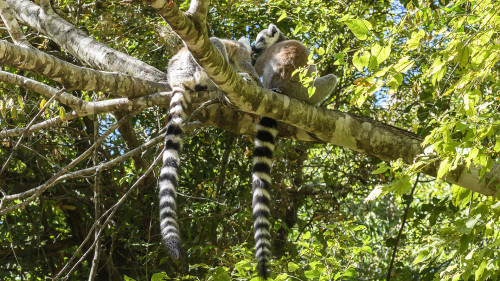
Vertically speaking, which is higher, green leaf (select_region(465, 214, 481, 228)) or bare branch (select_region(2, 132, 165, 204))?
bare branch (select_region(2, 132, 165, 204))

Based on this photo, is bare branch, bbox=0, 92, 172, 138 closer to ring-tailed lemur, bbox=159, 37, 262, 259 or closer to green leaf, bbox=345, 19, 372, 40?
ring-tailed lemur, bbox=159, 37, 262, 259

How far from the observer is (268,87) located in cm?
597

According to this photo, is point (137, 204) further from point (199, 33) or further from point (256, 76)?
point (199, 33)

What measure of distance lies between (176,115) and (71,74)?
3.25ft

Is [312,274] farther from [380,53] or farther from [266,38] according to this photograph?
[266,38]

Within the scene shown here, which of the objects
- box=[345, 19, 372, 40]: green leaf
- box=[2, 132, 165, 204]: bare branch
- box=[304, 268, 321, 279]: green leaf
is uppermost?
box=[345, 19, 372, 40]: green leaf

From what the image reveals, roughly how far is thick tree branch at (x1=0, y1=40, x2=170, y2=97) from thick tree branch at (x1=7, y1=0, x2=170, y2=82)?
452mm

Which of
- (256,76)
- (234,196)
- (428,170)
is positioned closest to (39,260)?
(234,196)

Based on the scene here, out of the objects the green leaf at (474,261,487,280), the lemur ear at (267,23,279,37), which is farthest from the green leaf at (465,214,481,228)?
the lemur ear at (267,23,279,37)

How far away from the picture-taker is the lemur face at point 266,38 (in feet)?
22.2

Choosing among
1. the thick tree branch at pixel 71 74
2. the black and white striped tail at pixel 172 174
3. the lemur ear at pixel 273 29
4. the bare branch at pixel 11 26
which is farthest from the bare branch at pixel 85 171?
the lemur ear at pixel 273 29

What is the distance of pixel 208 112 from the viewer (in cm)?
438

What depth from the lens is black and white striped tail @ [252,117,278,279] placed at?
4309 millimetres

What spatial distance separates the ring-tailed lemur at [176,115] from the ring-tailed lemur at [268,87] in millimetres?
229
